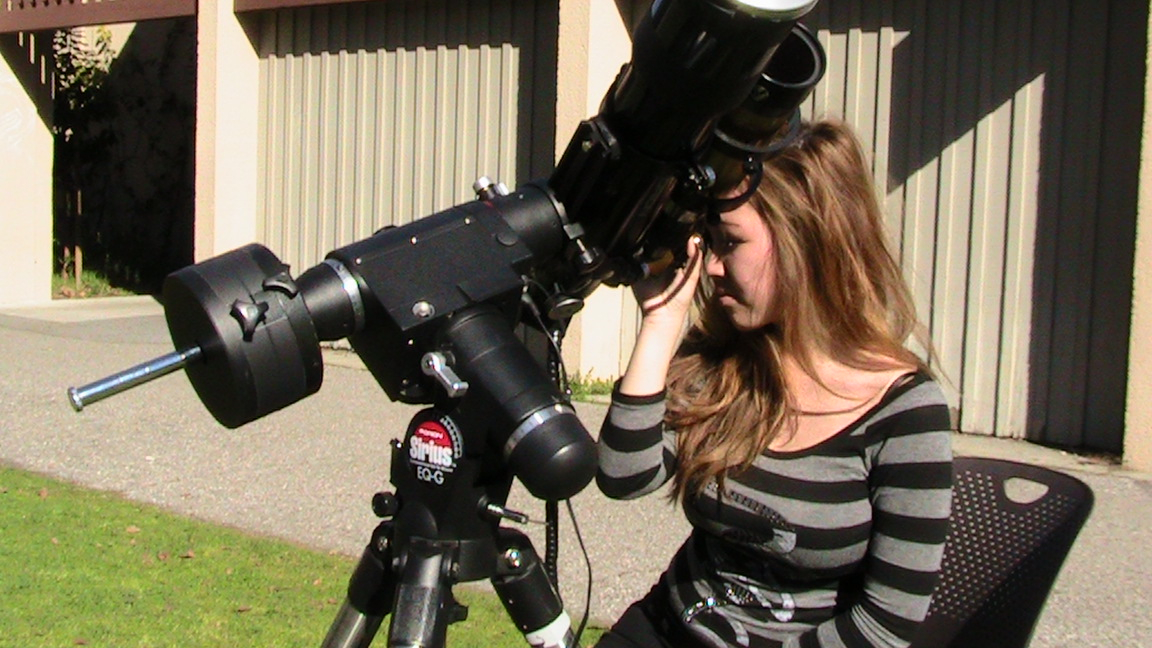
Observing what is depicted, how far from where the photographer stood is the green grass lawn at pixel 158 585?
425cm

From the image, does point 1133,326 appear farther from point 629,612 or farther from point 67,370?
point 67,370

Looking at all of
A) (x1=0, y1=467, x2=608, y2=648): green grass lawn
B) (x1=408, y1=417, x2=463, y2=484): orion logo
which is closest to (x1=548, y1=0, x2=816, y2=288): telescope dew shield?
(x1=408, y1=417, x2=463, y2=484): orion logo

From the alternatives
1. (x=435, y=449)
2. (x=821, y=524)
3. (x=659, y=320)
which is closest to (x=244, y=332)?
(x=435, y=449)

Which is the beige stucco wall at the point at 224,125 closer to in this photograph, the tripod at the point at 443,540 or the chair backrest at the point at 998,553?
the chair backrest at the point at 998,553

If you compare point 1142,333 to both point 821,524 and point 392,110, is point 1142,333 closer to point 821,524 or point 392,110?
point 821,524

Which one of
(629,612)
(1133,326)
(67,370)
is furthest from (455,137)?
(629,612)

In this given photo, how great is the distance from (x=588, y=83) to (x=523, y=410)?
257 inches

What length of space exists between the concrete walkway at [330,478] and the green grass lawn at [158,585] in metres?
0.15

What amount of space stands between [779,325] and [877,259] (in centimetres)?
22

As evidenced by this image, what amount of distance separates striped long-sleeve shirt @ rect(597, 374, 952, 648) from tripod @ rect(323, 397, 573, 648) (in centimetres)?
50

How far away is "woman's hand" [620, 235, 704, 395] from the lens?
233 cm

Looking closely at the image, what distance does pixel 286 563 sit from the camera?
500 cm

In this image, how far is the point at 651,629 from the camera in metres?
2.60

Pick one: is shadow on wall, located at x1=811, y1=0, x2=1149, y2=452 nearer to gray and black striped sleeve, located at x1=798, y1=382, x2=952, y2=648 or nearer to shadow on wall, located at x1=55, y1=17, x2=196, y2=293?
gray and black striped sleeve, located at x1=798, y1=382, x2=952, y2=648
